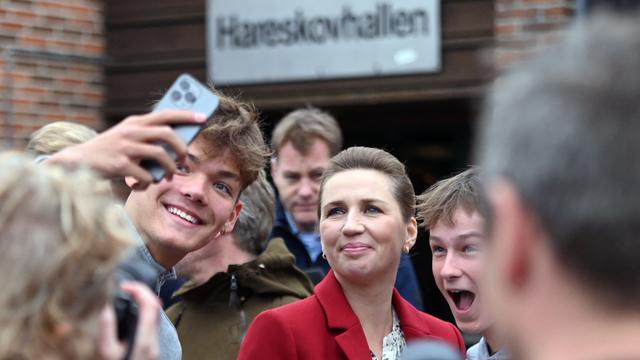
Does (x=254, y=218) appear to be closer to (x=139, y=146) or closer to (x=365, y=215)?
(x=365, y=215)

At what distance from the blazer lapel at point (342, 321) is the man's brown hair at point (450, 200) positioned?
404 millimetres

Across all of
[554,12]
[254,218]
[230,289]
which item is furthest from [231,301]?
[554,12]

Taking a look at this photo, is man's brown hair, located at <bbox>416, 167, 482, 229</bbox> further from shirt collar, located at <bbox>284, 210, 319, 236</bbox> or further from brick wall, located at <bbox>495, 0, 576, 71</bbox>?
brick wall, located at <bbox>495, 0, 576, 71</bbox>

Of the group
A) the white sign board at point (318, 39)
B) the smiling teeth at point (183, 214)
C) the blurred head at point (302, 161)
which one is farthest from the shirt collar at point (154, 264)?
the white sign board at point (318, 39)

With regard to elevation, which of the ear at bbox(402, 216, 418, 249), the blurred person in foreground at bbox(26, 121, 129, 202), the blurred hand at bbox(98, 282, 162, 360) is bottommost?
the ear at bbox(402, 216, 418, 249)

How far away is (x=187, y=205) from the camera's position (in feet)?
11.7

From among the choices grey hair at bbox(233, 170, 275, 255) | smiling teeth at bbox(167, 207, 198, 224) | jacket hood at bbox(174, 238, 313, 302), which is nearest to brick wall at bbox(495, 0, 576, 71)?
grey hair at bbox(233, 170, 275, 255)

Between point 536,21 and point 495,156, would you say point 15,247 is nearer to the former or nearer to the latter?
point 495,156

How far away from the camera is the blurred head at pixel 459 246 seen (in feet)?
12.3

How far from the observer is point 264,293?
4414mm

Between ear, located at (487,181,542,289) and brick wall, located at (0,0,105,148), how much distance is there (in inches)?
245

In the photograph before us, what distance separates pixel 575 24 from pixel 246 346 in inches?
90.6

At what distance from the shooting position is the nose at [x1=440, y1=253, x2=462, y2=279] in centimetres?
377

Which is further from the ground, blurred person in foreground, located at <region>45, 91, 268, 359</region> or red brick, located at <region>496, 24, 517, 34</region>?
red brick, located at <region>496, 24, 517, 34</region>
